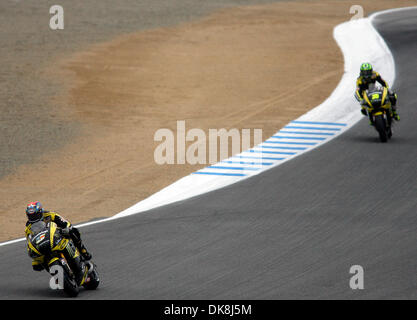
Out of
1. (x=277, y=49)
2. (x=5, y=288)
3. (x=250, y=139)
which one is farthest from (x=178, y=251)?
(x=277, y=49)

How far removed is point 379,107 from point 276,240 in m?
6.50

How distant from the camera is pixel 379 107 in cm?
1777

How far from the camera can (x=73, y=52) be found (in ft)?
95.5

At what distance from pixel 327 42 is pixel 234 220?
59.0 ft

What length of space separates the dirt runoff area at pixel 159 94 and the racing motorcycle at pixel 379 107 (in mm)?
2802

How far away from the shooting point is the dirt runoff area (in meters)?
16.4

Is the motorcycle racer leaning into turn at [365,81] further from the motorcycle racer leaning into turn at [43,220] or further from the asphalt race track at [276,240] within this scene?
the motorcycle racer leaning into turn at [43,220]

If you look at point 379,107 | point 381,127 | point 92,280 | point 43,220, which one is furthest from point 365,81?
point 43,220

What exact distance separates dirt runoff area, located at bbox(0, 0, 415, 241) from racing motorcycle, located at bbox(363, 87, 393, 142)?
110 inches

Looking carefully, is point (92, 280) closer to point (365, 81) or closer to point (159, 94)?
point (365, 81)

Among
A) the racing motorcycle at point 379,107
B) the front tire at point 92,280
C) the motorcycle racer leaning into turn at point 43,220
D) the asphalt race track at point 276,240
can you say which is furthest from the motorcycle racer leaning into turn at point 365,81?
the motorcycle racer leaning into turn at point 43,220
